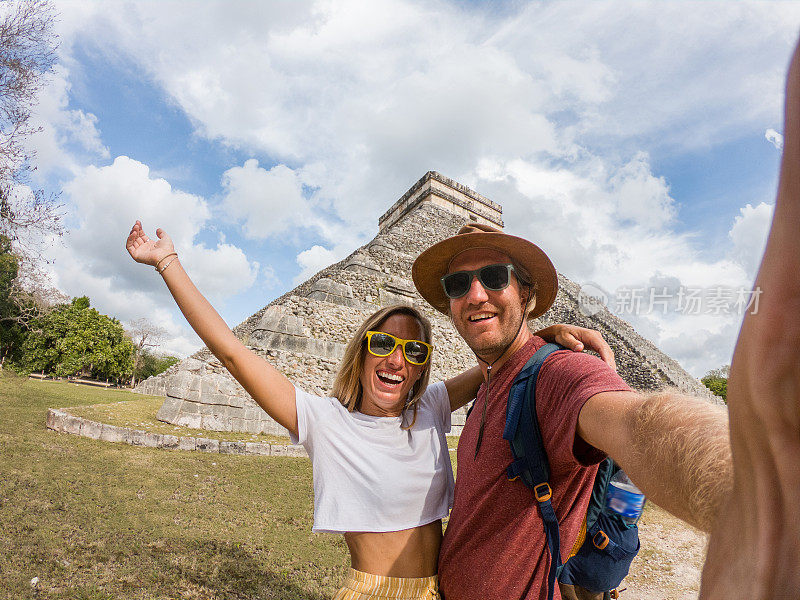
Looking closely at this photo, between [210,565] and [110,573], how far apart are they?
0.69m

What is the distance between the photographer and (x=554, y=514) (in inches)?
46.3

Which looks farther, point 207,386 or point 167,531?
point 207,386

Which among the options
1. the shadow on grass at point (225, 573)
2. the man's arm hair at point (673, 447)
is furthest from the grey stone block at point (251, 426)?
the man's arm hair at point (673, 447)

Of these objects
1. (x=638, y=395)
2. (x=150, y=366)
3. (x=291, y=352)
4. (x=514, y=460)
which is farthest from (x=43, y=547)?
(x=150, y=366)

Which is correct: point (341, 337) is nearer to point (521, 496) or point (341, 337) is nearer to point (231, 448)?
point (231, 448)

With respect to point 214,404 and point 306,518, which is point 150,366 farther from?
point 306,518

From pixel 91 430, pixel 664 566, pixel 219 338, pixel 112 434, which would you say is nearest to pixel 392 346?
pixel 219 338

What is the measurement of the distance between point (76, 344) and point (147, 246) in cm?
3053

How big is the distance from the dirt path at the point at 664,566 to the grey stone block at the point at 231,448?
540 centimetres

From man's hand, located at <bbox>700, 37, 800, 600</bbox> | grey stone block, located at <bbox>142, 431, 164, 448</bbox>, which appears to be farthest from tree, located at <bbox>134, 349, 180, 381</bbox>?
man's hand, located at <bbox>700, 37, 800, 600</bbox>

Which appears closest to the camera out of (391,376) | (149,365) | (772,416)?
(772,416)

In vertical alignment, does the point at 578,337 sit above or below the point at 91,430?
above

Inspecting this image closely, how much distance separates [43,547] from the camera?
311 cm

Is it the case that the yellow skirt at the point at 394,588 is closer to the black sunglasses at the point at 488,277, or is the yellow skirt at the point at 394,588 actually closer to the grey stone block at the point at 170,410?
the black sunglasses at the point at 488,277
